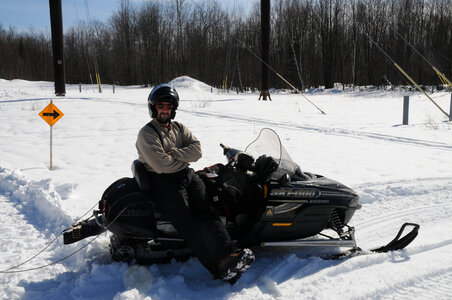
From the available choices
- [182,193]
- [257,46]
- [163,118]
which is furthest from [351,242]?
[257,46]

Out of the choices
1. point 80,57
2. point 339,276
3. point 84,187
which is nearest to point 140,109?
point 84,187

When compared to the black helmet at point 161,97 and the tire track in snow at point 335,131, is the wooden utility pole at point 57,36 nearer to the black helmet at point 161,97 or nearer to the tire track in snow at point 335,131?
the tire track in snow at point 335,131

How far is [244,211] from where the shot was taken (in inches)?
138

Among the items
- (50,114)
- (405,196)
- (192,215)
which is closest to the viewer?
(192,215)

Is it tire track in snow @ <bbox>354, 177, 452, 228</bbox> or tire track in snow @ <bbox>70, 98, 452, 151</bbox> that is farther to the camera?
tire track in snow @ <bbox>70, 98, 452, 151</bbox>

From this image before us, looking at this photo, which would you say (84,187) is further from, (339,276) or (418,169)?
(418,169)

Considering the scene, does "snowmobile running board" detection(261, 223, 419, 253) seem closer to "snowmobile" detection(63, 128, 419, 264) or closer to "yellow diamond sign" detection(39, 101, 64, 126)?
"snowmobile" detection(63, 128, 419, 264)

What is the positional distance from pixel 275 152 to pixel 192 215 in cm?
106

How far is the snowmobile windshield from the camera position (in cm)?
359

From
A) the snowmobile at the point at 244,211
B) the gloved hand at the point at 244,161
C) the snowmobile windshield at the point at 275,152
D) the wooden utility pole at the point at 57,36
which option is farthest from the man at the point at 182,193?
the wooden utility pole at the point at 57,36

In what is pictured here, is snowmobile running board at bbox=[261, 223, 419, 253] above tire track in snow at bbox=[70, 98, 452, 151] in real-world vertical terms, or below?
below

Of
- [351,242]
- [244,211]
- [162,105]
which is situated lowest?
[351,242]

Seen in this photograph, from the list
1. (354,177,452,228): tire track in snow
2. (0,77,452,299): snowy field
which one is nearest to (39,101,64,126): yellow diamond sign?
(0,77,452,299): snowy field

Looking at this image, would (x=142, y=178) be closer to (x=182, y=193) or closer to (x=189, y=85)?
(x=182, y=193)
